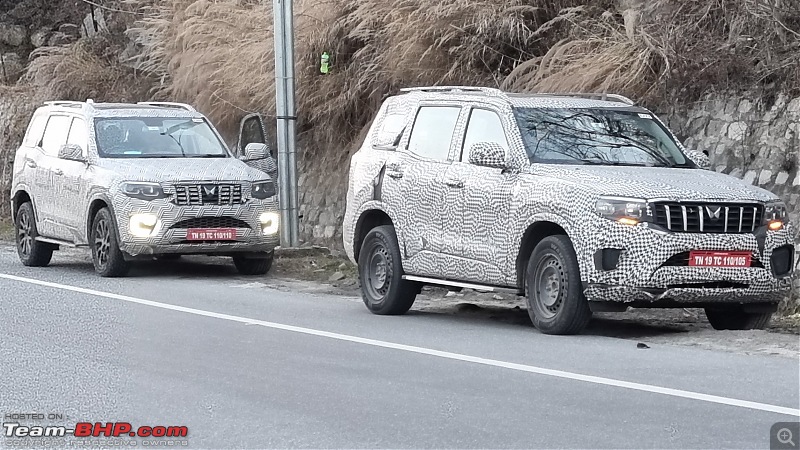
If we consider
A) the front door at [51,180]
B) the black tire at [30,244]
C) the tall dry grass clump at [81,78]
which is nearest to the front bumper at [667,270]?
the front door at [51,180]

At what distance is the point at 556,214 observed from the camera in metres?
11.9

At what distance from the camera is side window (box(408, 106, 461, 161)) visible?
1358cm

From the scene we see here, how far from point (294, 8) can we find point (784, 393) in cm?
1415

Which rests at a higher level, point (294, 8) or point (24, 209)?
point (294, 8)

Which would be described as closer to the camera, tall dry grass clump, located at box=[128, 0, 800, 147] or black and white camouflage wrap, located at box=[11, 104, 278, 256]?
tall dry grass clump, located at box=[128, 0, 800, 147]

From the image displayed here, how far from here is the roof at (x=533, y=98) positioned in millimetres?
13281

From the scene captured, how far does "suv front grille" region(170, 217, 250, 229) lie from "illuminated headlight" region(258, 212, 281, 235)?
184 millimetres

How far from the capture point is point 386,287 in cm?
1396

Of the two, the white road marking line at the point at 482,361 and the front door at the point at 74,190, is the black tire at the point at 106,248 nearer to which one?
the front door at the point at 74,190

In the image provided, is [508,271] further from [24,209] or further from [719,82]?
[24,209]

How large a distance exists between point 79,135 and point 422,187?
6.37 meters

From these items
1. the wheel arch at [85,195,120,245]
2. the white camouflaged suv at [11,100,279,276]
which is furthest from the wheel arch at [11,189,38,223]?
the wheel arch at [85,195,120,245]

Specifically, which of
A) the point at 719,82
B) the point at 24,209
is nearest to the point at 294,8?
the point at 24,209

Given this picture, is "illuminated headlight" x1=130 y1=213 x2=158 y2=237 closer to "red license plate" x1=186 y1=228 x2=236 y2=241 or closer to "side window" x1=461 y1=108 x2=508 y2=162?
"red license plate" x1=186 y1=228 x2=236 y2=241
